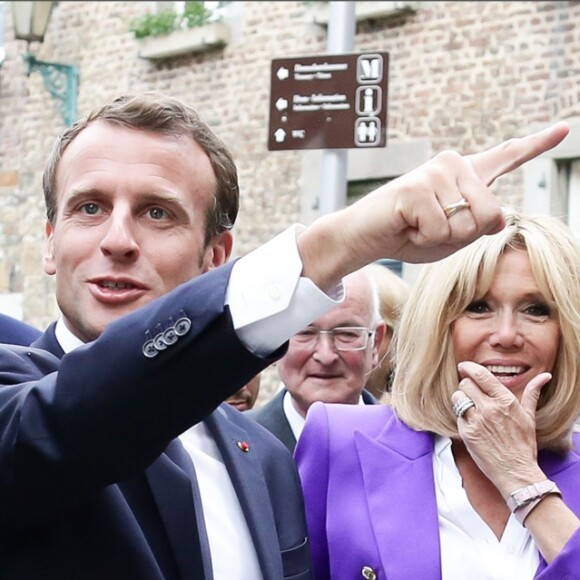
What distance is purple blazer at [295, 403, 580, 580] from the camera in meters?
3.49

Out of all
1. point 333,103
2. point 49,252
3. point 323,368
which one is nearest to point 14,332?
point 49,252

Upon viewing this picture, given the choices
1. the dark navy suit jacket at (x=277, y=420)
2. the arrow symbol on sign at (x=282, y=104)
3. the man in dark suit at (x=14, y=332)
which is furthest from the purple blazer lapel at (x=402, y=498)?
the arrow symbol on sign at (x=282, y=104)

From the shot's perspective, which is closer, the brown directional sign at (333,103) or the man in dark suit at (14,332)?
the man in dark suit at (14,332)

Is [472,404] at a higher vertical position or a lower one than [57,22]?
lower

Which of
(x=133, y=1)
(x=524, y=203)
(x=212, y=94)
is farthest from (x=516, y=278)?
(x=133, y=1)

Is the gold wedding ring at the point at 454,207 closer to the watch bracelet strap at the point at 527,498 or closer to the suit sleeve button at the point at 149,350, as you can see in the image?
the suit sleeve button at the point at 149,350

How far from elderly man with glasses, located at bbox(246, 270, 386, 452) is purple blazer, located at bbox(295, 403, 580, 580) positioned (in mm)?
1298

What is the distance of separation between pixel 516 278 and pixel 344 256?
1764 mm

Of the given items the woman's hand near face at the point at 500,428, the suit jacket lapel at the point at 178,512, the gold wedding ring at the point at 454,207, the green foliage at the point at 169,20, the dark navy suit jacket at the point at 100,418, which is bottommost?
the woman's hand near face at the point at 500,428

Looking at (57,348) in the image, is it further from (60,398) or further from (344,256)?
(344,256)

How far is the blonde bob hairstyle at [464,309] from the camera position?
373 centimetres

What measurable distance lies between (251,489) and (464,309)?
3.80 feet

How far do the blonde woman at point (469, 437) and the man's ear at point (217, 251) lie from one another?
831 millimetres

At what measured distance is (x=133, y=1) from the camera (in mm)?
14359
